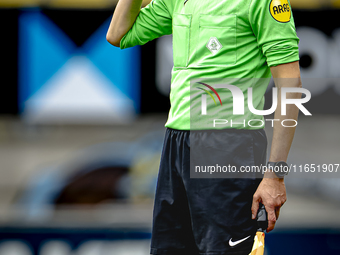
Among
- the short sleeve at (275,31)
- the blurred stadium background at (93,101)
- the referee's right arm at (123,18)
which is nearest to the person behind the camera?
the short sleeve at (275,31)

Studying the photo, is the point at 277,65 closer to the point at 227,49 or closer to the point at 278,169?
the point at 227,49

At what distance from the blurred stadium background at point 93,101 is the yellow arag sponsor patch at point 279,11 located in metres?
3.92

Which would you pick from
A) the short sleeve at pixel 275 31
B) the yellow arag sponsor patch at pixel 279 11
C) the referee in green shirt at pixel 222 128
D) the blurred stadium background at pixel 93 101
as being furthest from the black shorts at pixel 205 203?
the blurred stadium background at pixel 93 101

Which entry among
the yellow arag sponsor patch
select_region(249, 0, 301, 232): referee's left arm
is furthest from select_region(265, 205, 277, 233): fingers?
the yellow arag sponsor patch

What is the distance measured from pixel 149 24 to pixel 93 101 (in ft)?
12.5

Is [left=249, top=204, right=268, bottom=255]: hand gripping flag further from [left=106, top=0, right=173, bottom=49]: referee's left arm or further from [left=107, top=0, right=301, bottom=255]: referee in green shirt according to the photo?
[left=106, top=0, right=173, bottom=49]: referee's left arm

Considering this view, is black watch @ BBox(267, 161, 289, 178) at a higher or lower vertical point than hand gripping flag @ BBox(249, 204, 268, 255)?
higher

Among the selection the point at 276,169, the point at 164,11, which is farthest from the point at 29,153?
the point at 276,169

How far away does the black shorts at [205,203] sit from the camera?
1490 mm

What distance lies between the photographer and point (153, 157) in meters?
5.36

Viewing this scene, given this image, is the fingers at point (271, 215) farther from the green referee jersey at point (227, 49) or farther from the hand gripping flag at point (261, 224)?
the green referee jersey at point (227, 49)

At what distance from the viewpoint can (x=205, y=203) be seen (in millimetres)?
1511

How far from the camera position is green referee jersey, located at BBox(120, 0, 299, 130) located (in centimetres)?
147

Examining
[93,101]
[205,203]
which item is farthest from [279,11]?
[93,101]
